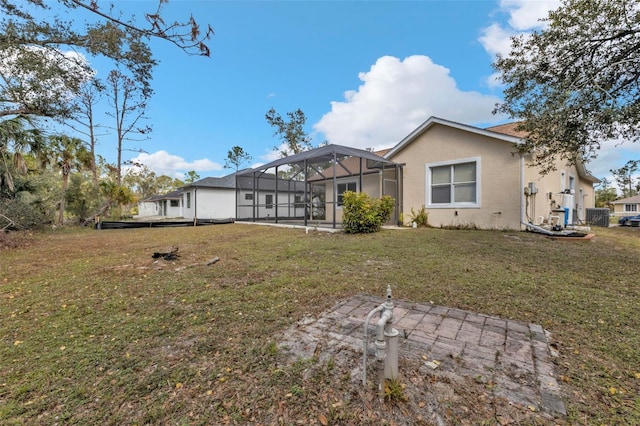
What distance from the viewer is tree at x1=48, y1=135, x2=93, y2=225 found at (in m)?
14.3

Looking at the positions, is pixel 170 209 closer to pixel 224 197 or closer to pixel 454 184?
pixel 224 197

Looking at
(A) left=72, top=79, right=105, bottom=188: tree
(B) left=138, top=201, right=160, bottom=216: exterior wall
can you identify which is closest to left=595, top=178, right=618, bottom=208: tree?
(A) left=72, top=79, right=105, bottom=188: tree

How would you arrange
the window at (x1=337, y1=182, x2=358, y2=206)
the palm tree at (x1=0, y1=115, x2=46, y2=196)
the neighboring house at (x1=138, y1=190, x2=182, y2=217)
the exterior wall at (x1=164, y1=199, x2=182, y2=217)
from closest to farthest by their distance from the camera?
the palm tree at (x1=0, y1=115, x2=46, y2=196), the window at (x1=337, y1=182, x2=358, y2=206), the neighboring house at (x1=138, y1=190, x2=182, y2=217), the exterior wall at (x1=164, y1=199, x2=182, y2=217)

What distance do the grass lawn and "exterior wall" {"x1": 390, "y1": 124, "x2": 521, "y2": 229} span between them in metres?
3.26

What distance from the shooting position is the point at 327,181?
15.8 metres

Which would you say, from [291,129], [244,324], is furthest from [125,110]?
[244,324]

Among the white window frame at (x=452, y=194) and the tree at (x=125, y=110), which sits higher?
the tree at (x=125, y=110)

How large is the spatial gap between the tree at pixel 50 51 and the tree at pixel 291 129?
65.4ft

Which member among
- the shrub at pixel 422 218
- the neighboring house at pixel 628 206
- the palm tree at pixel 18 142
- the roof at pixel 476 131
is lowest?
the shrub at pixel 422 218

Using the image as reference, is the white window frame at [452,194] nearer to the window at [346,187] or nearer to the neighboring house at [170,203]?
the window at [346,187]

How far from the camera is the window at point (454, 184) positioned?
10148mm

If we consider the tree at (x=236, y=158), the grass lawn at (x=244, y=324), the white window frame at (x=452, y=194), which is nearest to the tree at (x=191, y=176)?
the tree at (x=236, y=158)

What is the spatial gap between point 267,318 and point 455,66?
13.2 m

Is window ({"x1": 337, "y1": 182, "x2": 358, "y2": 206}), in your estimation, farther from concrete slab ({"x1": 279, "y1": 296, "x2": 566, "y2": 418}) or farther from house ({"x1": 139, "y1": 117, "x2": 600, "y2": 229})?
concrete slab ({"x1": 279, "y1": 296, "x2": 566, "y2": 418})
